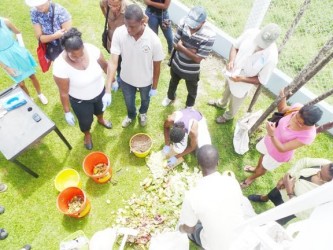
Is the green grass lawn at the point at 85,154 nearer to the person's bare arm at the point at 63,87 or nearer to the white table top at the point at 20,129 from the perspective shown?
the white table top at the point at 20,129

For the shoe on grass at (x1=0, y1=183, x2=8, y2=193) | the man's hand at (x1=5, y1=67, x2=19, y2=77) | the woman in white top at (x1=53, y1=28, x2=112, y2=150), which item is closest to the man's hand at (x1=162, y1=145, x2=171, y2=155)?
the woman in white top at (x1=53, y1=28, x2=112, y2=150)

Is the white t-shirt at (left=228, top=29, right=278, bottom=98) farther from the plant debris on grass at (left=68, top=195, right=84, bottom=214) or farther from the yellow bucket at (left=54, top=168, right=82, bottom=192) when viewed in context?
the plant debris on grass at (left=68, top=195, right=84, bottom=214)

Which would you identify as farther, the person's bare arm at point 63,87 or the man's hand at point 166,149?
the man's hand at point 166,149

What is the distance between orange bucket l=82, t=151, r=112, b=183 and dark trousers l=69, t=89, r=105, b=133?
543 mm

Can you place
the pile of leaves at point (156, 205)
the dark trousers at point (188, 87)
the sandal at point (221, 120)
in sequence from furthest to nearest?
the sandal at point (221, 120), the dark trousers at point (188, 87), the pile of leaves at point (156, 205)

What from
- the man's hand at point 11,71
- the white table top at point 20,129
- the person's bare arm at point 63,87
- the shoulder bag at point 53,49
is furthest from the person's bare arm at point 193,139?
the man's hand at point 11,71

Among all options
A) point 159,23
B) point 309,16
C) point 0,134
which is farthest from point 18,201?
point 309,16

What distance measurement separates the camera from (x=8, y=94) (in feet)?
17.5

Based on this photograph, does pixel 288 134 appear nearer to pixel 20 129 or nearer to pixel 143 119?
pixel 143 119

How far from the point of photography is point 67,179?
5.39 meters

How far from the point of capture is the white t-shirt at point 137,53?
179 inches

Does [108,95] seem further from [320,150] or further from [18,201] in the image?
[320,150]

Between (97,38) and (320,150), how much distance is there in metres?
5.52

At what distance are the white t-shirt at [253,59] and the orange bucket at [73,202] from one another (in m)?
3.26
